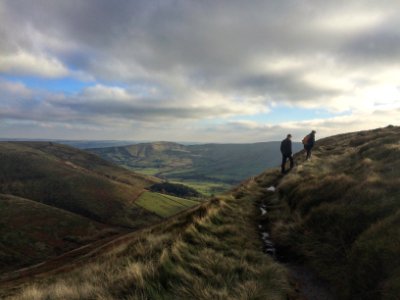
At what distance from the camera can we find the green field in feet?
503

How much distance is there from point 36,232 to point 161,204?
222 ft

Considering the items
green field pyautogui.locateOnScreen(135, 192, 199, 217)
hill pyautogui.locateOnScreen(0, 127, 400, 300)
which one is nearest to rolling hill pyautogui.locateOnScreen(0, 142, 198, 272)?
green field pyautogui.locateOnScreen(135, 192, 199, 217)

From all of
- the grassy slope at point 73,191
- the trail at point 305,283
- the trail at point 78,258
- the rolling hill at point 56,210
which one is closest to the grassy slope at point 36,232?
the rolling hill at point 56,210

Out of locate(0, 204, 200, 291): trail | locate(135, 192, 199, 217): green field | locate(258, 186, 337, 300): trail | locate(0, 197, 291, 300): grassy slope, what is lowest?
locate(135, 192, 199, 217): green field

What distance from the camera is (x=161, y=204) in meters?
164

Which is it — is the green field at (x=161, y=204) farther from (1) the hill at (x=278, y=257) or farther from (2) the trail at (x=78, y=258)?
(1) the hill at (x=278, y=257)

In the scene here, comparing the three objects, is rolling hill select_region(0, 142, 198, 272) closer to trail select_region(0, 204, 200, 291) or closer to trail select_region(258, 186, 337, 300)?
trail select_region(0, 204, 200, 291)

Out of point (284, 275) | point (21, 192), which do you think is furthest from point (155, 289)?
point (21, 192)

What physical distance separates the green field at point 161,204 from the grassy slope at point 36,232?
29988mm

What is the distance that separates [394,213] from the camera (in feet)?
27.0

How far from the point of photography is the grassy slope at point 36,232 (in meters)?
92.9

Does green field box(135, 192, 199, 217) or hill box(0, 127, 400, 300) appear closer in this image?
hill box(0, 127, 400, 300)

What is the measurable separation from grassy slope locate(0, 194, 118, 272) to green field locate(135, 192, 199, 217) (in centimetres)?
2999

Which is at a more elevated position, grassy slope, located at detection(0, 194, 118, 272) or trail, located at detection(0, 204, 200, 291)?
trail, located at detection(0, 204, 200, 291)
